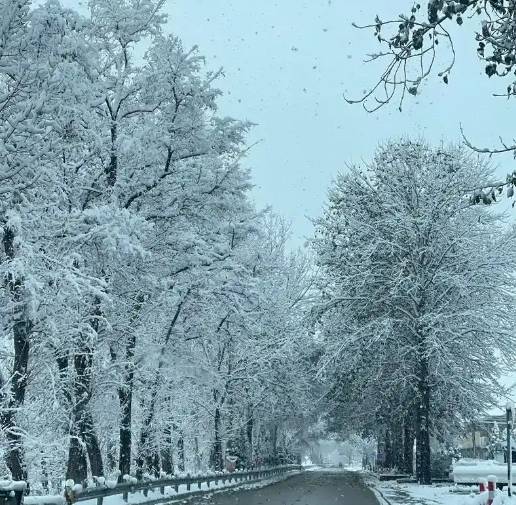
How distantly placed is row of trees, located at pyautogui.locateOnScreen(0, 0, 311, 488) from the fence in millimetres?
1163

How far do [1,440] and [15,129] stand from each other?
6.23 metres

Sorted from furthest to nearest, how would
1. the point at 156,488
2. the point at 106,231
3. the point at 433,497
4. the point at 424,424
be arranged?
the point at 424,424, the point at 156,488, the point at 433,497, the point at 106,231

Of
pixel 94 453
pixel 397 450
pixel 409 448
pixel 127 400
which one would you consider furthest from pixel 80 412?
pixel 397 450

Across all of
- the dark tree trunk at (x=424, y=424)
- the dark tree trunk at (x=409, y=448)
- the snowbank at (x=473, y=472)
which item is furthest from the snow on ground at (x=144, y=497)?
the dark tree trunk at (x=409, y=448)

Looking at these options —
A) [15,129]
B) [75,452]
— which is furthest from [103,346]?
[15,129]

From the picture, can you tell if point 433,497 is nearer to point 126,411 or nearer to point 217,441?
point 126,411

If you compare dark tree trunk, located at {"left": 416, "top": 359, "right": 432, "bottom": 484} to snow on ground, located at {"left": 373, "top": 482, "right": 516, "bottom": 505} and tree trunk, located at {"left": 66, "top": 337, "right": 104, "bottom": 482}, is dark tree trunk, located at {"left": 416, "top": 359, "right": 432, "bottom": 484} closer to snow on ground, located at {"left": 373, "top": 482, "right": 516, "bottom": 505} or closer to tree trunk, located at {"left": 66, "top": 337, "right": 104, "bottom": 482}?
snow on ground, located at {"left": 373, "top": 482, "right": 516, "bottom": 505}

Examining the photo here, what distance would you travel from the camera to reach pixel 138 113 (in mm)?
22078

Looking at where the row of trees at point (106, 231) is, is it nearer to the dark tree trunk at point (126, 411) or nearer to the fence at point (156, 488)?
the dark tree trunk at point (126, 411)

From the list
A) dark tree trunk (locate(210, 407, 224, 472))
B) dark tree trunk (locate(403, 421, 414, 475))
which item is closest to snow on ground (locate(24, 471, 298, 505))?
dark tree trunk (locate(210, 407, 224, 472))

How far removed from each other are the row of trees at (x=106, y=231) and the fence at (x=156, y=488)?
1163 millimetres

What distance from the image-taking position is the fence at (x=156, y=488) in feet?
43.9

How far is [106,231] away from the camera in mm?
17203

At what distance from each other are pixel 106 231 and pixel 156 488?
11557mm
